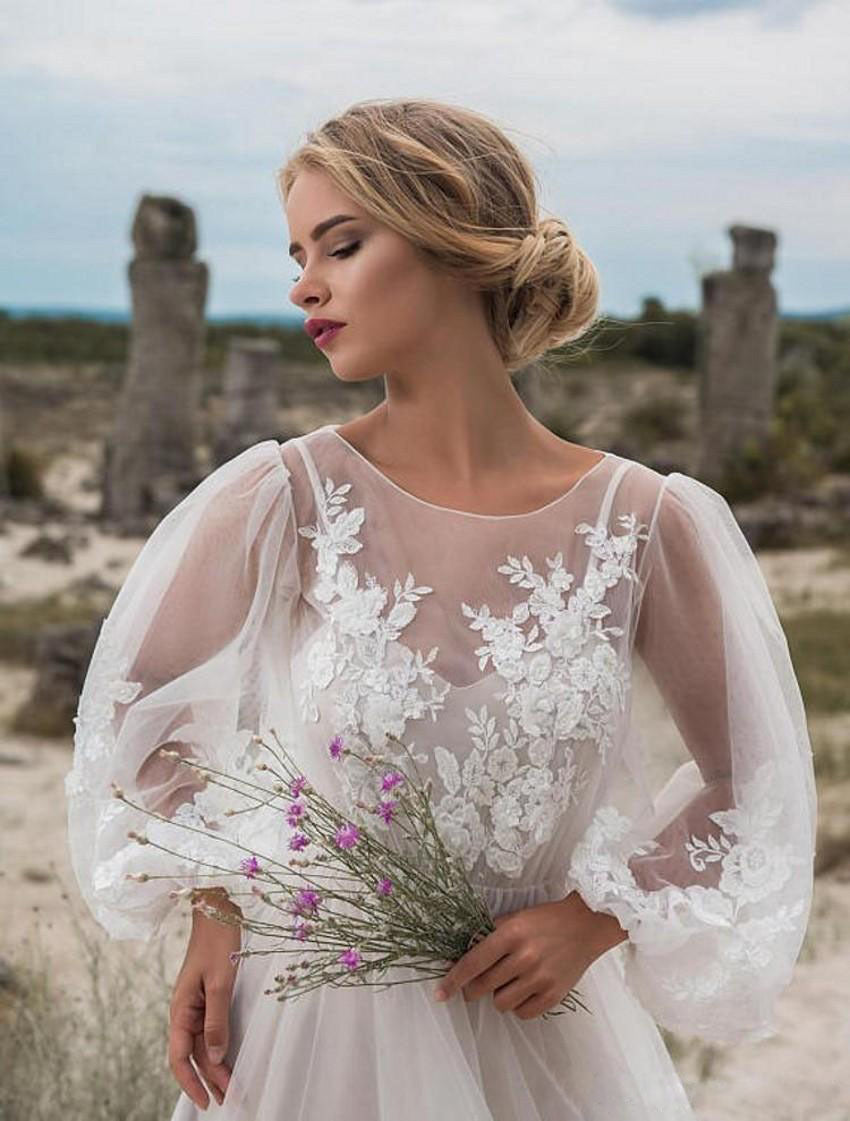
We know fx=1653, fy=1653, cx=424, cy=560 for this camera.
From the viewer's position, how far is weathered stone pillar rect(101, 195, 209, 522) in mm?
16500

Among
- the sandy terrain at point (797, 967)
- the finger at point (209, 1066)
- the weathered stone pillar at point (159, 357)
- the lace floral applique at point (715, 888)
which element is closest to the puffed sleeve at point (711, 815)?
the lace floral applique at point (715, 888)

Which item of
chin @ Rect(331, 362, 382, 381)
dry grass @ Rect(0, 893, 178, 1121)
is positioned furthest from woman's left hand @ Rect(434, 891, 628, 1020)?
dry grass @ Rect(0, 893, 178, 1121)

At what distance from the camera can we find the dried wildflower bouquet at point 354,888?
6.06ft

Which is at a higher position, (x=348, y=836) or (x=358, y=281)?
(x=358, y=281)

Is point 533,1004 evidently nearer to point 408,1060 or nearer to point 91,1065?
point 408,1060

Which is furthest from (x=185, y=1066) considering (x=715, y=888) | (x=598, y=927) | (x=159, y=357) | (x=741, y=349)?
(x=741, y=349)

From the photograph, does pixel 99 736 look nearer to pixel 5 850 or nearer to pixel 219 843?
pixel 219 843

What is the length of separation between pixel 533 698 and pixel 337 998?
426 millimetres

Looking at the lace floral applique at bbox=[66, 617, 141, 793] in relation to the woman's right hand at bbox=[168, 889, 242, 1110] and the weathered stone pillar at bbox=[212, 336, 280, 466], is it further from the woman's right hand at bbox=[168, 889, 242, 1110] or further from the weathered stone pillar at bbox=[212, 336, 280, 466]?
the weathered stone pillar at bbox=[212, 336, 280, 466]

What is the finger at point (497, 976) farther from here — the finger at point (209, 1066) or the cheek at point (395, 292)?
the cheek at point (395, 292)

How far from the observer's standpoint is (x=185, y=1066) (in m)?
1.96

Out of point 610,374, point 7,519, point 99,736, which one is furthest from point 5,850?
point 610,374

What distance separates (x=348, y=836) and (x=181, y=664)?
0.35m

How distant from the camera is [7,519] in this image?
54.5 feet
